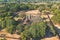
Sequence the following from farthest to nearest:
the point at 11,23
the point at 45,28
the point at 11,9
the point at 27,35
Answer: the point at 11,9 → the point at 11,23 → the point at 45,28 → the point at 27,35

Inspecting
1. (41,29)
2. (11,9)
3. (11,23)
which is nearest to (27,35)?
(41,29)

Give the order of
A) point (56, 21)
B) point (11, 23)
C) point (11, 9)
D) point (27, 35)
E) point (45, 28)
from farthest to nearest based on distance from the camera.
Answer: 1. point (11, 9)
2. point (56, 21)
3. point (11, 23)
4. point (45, 28)
5. point (27, 35)

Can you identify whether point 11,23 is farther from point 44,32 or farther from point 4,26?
point 44,32

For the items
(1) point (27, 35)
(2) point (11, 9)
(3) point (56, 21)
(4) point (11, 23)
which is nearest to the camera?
(1) point (27, 35)

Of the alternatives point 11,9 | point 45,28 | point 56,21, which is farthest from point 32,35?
point 11,9

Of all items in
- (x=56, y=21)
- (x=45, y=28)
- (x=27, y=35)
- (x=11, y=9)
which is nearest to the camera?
(x=27, y=35)

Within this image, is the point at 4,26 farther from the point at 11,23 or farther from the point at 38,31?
the point at 38,31

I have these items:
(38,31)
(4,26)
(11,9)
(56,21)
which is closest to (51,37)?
(38,31)

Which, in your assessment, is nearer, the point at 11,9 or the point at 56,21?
the point at 56,21

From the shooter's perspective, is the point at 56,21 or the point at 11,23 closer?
the point at 11,23
